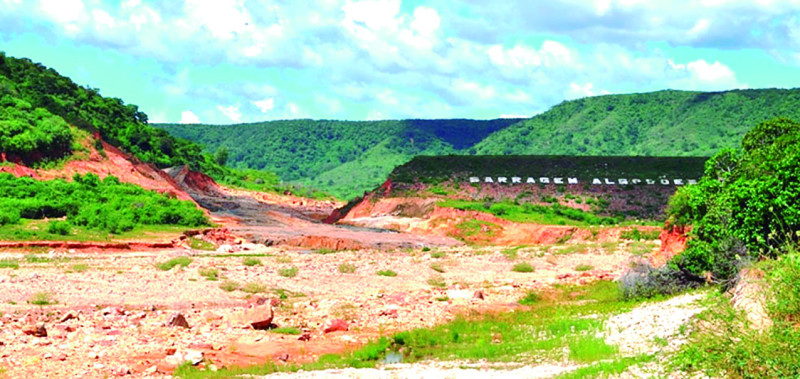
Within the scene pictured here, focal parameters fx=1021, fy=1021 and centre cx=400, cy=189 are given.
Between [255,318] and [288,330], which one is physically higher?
[255,318]

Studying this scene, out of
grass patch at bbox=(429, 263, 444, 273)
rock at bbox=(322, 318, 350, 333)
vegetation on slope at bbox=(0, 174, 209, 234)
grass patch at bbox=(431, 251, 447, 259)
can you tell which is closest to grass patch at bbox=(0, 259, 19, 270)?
vegetation on slope at bbox=(0, 174, 209, 234)

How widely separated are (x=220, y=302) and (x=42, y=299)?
16.9 ft

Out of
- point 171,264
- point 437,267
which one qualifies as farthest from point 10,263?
point 437,267

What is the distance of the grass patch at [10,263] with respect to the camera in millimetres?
38803

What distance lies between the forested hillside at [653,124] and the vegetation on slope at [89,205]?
97379 millimetres

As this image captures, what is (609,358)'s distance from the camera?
19.0 m

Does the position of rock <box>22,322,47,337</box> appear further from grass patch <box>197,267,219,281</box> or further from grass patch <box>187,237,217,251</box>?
grass patch <box>187,237,217,251</box>

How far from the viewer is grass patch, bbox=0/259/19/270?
38.8 meters

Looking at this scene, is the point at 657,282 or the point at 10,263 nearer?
the point at 657,282

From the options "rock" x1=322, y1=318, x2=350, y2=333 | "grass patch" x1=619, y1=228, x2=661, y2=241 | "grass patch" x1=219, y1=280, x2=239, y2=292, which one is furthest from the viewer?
"grass patch" x1=619, y1=228, x2=661, y2=241

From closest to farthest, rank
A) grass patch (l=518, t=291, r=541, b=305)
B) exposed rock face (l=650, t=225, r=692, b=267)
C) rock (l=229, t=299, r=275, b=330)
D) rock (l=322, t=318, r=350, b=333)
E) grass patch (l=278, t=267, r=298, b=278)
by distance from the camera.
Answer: rock (l=229, t=299, r=275, b=330), rock (l=322, t=318, r=350, b=333), grass patch (l=518, t=291, r=541, b=305), exposed rock face (l=650, t=225, r=692, b=267), grass patch (l=278, t=267, r=298, b=278)

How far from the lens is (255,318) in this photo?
25469 mm

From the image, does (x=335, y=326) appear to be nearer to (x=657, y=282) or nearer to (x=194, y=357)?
(x=194, y=357)

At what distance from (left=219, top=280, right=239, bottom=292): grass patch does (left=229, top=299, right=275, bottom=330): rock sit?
7669 millimetres
